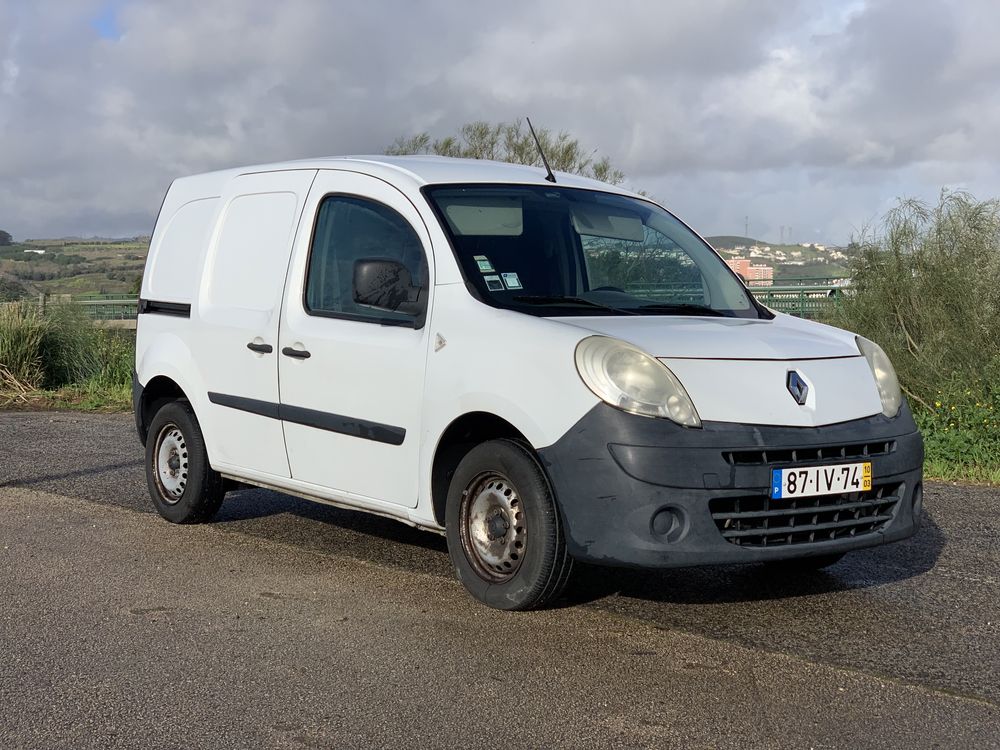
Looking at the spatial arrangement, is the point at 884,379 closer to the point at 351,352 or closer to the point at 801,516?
the point at 801,516

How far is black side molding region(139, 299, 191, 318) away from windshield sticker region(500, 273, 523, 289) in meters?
2.26

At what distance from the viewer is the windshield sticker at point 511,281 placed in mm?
5527

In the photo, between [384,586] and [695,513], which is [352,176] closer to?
[384,586]

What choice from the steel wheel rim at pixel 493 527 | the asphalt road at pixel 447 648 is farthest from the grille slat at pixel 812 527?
the steel wheel rim at pixel 493 527

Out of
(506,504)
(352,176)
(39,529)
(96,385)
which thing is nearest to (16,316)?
(96,385)

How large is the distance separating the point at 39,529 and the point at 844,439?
4512 mm

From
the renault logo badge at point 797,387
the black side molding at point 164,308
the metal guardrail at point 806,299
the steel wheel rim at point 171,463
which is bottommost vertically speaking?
the steel wheel rim at point 171,463

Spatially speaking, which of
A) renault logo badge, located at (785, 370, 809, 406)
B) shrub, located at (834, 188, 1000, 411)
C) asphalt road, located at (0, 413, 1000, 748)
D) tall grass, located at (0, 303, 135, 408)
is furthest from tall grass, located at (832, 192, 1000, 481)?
tall grass, located at (0, 303, 135, 408)

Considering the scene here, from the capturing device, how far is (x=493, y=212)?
5.92 metres

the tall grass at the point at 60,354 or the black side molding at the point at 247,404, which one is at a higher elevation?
the black side molding at the point at 247,404

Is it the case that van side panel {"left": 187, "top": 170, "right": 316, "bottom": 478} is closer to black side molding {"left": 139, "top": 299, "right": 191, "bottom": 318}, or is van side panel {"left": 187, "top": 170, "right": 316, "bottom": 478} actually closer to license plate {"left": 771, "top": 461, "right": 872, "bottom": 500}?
black side molding {"left": 139, "top": 299, "right": 191, "bottom": 318}

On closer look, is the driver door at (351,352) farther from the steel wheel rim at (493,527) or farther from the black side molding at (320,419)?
the steel wheel rim at (493,527)

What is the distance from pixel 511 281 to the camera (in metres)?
5.55

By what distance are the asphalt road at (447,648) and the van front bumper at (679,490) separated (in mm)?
377
